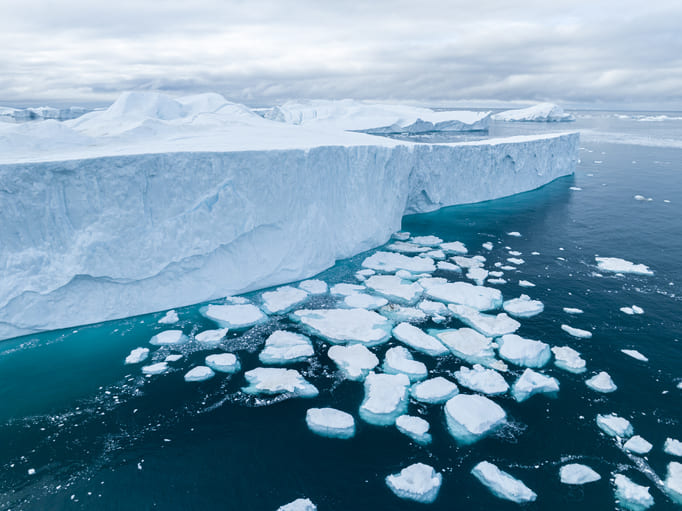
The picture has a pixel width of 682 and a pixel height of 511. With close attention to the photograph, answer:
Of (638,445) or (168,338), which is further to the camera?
(168,338)

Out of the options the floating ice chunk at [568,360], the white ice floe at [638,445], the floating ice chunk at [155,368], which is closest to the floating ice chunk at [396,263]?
the floating ice chunk at [568,360]

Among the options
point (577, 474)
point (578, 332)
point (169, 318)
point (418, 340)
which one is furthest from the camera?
point (169, 318)

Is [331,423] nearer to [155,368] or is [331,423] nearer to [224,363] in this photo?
[224,363]

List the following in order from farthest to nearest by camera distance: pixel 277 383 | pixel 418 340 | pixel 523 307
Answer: pixel 523 307 → pixel 418 340 → pixel 277 383

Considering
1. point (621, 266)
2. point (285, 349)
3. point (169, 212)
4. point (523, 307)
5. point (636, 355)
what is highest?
point (169, 212)

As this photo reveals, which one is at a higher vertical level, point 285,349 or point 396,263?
point 396,263

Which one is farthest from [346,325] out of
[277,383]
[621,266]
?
[621,266]
